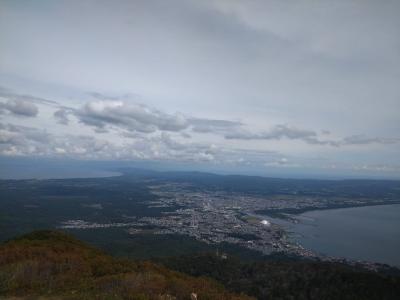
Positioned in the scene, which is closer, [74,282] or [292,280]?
[74,282]

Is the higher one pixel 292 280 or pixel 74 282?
pixel 74 282

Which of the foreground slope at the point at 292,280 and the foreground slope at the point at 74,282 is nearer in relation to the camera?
the foreground slope at the point at 74,282

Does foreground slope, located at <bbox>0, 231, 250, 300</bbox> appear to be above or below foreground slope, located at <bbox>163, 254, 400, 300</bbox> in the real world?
above

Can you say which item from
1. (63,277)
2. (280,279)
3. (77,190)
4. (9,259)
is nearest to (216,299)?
(63,277)

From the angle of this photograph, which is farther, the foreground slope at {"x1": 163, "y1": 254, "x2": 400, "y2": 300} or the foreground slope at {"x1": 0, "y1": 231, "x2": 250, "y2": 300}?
the foreground slope at {"x1": 163, "y1": 254, "x2": 400, "y2": 300}

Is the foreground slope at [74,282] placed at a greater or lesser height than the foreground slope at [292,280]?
greater

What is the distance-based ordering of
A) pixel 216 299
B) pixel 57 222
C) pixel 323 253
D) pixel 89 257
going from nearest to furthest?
pixel 216 299, pixel 89 257, pixel 323 253, pixel 57 222

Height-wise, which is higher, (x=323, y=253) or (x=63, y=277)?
(x=63, y=277)

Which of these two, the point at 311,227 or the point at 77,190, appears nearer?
the point at 311,227

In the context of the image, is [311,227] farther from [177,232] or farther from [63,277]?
[63,277]

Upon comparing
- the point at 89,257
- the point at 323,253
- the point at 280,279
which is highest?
the point at 89,257

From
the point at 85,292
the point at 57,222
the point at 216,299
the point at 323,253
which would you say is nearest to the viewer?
the point at 85,292
